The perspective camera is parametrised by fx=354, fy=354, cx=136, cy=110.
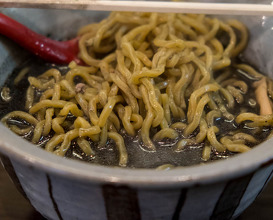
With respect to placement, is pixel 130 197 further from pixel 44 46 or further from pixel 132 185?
pixel 44 46

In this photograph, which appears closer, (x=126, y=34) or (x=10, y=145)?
(x=10, y=145)

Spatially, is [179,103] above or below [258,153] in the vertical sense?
below

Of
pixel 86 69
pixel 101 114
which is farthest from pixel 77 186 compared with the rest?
pixel 86 69

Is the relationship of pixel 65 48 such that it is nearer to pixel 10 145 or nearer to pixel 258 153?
pixel 10 145

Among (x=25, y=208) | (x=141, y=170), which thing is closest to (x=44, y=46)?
(x=25, y=208)

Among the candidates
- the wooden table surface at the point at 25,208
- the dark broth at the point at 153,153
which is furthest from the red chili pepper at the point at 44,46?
the wooden table surface at the point at 25,208

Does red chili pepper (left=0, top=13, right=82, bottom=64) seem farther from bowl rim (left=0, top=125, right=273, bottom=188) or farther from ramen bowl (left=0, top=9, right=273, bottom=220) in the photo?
bowl rim (left=0, top=125, right=273, bottom=188)
